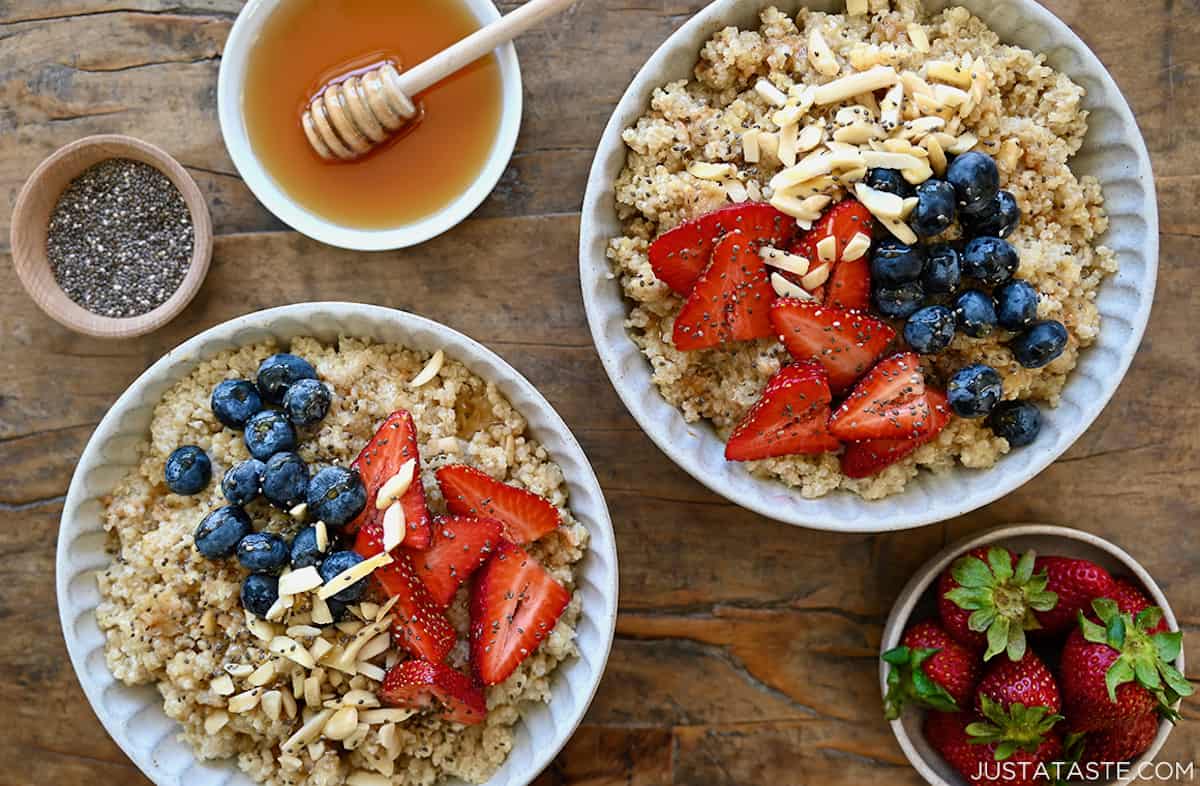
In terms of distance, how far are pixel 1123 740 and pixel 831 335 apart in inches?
42.8

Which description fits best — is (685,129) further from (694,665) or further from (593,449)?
(694,665)

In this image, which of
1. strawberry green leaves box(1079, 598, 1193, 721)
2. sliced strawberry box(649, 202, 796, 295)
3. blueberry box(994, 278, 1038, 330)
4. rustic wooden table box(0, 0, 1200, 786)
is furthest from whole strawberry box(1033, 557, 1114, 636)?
sliced strawberry box(649, 202, 796, 295)

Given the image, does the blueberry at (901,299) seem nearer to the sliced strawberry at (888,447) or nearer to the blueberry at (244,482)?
the sliced strawberry at (888,447)

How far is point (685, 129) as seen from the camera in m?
1.89

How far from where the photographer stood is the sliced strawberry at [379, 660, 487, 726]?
1752 mm

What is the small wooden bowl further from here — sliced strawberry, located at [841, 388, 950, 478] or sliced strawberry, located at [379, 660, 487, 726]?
sliced strawberry, located at [841, 388, 950, 478]

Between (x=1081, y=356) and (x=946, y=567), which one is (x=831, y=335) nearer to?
(x=1081, y=356)

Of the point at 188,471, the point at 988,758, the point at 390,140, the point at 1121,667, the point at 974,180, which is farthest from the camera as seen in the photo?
the point at 390,140

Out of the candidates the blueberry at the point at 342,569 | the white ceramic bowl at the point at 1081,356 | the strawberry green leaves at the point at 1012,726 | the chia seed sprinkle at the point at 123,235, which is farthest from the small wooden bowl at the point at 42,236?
the strawberry green leaves at the point at 1012,726

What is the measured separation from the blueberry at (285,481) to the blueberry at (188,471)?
0.16 m

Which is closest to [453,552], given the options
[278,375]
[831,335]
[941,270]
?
[278,375]

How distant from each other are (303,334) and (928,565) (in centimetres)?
139

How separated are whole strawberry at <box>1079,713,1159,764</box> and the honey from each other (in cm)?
178

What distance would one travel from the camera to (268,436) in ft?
5.88
